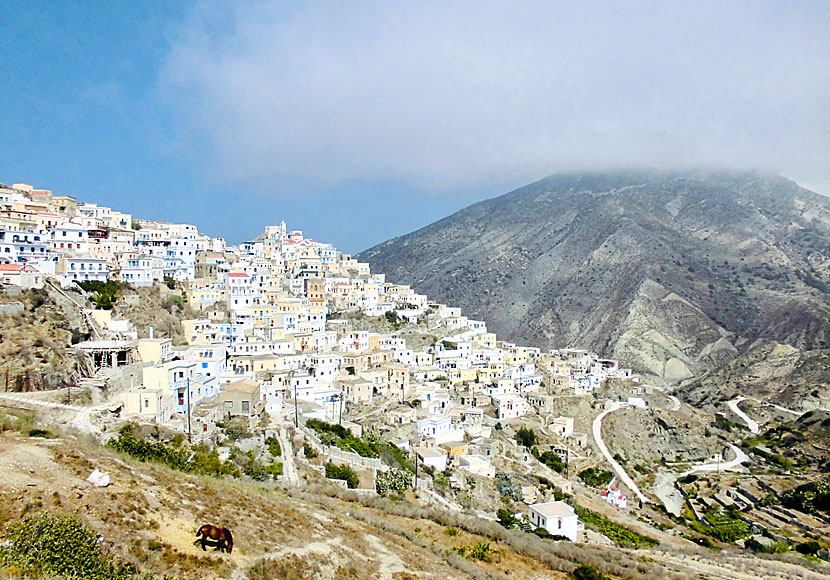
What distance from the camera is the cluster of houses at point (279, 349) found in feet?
85.6

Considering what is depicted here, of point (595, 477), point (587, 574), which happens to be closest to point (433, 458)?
point (595, 477)

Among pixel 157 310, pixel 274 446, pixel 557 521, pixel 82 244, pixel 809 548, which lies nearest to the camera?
pixel 274 446

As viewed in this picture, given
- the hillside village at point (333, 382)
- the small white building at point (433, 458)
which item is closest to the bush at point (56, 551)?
the hillside village at point (333, 382)

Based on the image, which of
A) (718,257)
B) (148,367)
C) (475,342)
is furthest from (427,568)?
(718,257)

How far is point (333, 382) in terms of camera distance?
33.8 meters

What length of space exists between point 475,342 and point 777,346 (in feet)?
158

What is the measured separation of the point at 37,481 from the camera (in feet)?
31.9

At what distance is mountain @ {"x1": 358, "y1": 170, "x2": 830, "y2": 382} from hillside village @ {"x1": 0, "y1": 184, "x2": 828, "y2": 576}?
37633 millimetres

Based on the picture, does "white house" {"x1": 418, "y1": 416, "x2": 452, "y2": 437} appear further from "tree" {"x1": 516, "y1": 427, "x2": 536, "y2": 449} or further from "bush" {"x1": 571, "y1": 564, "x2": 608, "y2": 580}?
"bush" {"x1": 571, "y1": 564, "x2": 608, "y2": 580}

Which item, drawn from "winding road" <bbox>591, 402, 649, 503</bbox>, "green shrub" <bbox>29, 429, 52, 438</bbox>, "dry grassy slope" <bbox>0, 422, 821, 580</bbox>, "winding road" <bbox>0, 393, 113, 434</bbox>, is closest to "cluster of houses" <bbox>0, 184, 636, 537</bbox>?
"winding road" <bbox>0, 393, 113, 434</bbox>

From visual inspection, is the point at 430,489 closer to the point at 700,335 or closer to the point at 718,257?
the point at 700,335

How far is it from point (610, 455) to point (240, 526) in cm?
3756

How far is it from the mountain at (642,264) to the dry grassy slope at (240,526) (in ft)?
228

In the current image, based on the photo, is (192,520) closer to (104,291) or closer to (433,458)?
(433,458)
